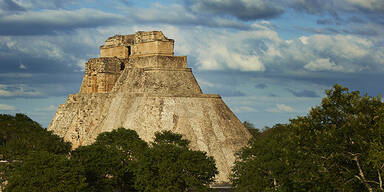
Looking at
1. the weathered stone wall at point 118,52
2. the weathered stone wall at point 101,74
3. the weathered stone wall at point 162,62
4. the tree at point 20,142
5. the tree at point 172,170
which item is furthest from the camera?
the weathered stone wall at point 118,52

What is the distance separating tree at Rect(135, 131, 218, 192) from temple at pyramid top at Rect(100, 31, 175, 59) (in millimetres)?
22617

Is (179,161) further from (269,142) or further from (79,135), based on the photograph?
(79,135)

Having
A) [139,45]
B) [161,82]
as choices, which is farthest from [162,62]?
[139,45]

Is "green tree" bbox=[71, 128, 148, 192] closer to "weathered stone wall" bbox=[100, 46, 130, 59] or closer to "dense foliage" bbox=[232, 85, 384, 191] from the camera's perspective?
"dense foliage" bbox=[232, 85, 384, 191]

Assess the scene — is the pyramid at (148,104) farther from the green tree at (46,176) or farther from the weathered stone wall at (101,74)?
the green tree at (46,176)

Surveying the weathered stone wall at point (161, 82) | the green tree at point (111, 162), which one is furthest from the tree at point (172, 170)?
the weathered stone wall at point (161, 82)

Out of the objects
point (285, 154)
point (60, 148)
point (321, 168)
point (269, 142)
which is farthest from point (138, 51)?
point (321, 168)

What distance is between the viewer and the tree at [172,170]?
5075 cm

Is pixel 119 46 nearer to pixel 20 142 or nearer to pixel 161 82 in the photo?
pixel 161 82

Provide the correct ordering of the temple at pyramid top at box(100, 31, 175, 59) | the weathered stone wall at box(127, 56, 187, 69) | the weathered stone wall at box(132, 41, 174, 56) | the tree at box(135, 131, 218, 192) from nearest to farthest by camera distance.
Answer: the tree at box(135, 131, 218, 192) < the weathered stone wall at box(127, 56, 187, 69) < the weathered stone wall at box(132, 41, 174, 56) < the temple at pyramid top at box(100, 31, 175, 59)

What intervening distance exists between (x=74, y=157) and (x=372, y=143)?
2764 centimetres

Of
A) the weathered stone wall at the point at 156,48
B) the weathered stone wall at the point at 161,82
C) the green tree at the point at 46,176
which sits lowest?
the green tree at the point at 46,176

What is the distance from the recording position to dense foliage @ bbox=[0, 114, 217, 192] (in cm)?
4709

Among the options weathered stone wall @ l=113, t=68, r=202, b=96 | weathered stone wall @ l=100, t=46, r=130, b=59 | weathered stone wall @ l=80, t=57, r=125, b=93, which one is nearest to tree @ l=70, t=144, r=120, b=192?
weathered stone wall @ l=113, t=68, r=202, b=96
